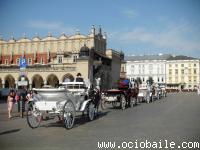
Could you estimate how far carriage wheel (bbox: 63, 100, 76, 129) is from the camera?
12070mm

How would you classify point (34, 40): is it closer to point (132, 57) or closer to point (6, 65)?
point (6, 65)

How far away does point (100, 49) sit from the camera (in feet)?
257

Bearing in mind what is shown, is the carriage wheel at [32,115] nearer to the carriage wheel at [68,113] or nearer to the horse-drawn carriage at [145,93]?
the carriage wheel at [68,113]

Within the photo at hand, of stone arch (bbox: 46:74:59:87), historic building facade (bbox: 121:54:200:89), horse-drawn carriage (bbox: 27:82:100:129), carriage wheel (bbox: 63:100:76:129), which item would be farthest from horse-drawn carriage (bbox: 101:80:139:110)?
historic building facade (bbox: 121:54:200:89)

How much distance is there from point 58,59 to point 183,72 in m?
69.4

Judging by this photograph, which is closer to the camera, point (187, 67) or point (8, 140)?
point (8, 140)

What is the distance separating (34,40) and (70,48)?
1072 cm

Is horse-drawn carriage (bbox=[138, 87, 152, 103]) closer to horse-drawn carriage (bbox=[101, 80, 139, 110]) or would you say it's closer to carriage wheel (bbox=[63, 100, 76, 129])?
horse-drawn carriage (bbox=[101, 80, 139, 110])

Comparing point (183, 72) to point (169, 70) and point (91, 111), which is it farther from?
point (91, 111)

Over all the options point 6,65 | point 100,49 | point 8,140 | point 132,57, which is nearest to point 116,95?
point 8,140

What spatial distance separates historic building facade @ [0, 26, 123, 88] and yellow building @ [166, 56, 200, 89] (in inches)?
1688

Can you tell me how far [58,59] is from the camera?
71062 millimetres

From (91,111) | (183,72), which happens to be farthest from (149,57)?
(91,111)

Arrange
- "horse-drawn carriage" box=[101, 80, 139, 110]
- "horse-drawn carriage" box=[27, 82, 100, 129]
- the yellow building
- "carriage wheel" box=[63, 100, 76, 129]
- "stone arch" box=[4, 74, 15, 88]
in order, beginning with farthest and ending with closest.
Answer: the yellow building
"stone arch" box=[4, 74, 15, 88]
"horse-drawn carriage" box=[101, 80, 139, 110]
"horse-drawn carriage" box=[27, 82, 100, 129]
"carriage wheel" box=[63, 100, 76, 129]
